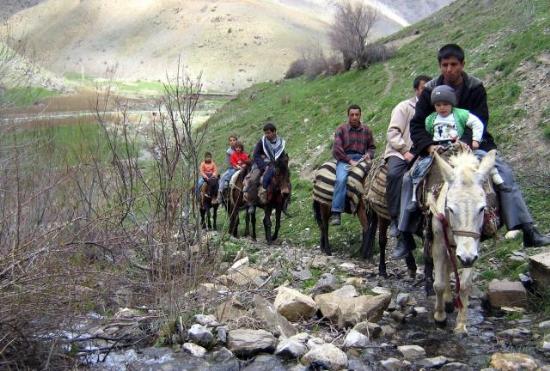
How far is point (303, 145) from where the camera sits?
69.4ft

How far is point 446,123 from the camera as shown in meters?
6.50

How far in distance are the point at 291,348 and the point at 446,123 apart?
112 inches

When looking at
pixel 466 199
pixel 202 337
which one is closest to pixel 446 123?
pixel 466 199

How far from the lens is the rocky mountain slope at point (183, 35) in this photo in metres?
89.9

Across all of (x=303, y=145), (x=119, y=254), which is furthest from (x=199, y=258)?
(x=303, y=145)

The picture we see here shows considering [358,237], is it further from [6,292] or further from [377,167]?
[6,292]

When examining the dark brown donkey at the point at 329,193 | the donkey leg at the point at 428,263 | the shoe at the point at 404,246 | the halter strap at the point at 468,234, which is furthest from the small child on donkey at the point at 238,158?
the halter strap at the point at 468,234

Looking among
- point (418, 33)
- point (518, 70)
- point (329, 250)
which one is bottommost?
point (329, 250)

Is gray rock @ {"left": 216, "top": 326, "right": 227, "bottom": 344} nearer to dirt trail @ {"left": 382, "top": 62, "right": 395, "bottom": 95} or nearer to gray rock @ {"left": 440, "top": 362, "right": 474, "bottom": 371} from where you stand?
gray rock @ {"left": 440, "top": 362, "right": 474, "bottom": 371}

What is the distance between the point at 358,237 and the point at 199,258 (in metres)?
5.29

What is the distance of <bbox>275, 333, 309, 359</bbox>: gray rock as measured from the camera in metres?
5.34

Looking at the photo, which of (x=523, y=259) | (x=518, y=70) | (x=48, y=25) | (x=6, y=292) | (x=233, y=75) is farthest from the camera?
(x=48, y=25)

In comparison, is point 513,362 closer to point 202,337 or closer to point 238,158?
point 202,337

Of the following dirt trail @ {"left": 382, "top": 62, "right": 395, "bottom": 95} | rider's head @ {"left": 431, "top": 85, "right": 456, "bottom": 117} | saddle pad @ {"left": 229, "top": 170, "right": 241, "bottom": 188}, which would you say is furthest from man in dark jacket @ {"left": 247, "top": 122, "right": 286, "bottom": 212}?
dirt trail @ {"left": 382, "top": 62, "right": 395, "bottom": 95}
